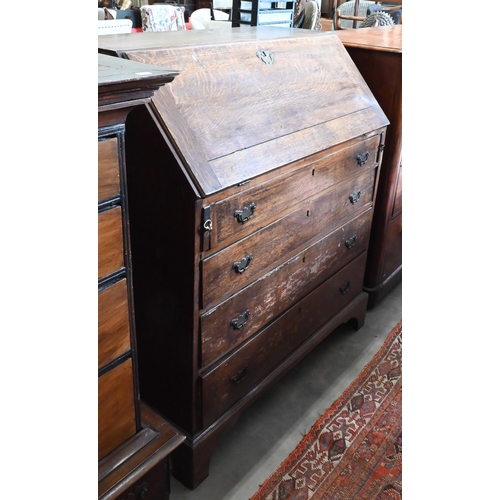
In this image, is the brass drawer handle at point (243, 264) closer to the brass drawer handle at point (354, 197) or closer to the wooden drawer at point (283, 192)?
the wooden drawer at point (283, 192)

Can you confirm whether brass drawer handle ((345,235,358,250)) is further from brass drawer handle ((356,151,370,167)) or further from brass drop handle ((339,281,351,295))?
brass drawer handle ((356,151,370,167))

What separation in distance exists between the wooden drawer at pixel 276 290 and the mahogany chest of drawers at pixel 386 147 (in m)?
0.26

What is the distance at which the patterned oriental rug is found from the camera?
65.7 inches

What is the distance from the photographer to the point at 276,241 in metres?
1.62

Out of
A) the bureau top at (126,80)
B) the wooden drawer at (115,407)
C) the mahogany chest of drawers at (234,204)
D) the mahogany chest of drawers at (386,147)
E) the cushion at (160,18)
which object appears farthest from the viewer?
the cushion at (160,18)

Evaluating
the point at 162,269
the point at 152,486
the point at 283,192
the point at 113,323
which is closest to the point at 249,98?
the point at 283,192

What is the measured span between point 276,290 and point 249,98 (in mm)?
631

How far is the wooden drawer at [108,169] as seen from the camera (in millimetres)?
989

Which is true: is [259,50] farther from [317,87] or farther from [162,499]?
[162,499]

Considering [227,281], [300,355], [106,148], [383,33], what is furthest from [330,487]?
[383,33]

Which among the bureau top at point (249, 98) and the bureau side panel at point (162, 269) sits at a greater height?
the bureau top at point (249, 98)

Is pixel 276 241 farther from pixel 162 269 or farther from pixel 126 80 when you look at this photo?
pixel 126 80

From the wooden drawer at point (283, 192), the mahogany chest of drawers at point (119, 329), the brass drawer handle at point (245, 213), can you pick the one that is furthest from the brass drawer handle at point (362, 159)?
the mahogany chest of drawers at point (119, 329)

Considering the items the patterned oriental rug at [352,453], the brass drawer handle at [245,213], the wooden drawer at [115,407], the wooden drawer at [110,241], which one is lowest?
the patterned oriental rug at [352,453]
